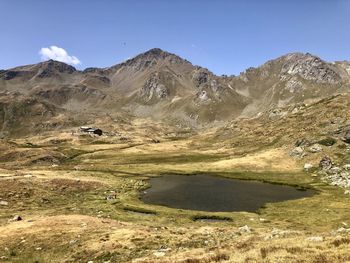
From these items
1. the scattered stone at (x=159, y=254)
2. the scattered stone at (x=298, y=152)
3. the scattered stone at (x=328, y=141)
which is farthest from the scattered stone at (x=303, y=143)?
the scattered stone at (x=159, y=254)

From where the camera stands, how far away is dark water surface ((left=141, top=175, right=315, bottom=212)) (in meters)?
89.4

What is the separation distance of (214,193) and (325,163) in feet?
204

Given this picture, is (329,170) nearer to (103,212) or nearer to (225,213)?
(225,213)

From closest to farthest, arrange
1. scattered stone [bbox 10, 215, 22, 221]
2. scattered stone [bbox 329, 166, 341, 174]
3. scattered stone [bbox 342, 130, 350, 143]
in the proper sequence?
scattered stone [bbox 10, 215, 22, 221] < scattered stone [bbox 329, 166, 341, 174] < scattered stone [bbox 342, 130, 350, 143]

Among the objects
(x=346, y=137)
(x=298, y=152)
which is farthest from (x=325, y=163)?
(x=346, y=137)

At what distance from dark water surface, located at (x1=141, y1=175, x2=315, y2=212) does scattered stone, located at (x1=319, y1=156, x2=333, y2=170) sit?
29.2 meters

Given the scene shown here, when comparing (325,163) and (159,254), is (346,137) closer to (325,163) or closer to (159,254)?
(325,163)

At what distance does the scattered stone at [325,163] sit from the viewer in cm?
14524

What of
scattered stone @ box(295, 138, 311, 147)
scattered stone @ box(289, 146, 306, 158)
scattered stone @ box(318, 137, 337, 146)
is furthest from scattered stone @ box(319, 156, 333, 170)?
scattered stone @ box(295, 138, 311, 147)

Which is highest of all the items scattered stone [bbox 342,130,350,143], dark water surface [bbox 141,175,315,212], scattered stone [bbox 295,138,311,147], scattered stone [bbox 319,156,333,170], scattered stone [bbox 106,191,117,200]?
scattered stone [bbox 342,130,350,143]

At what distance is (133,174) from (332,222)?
285 ft

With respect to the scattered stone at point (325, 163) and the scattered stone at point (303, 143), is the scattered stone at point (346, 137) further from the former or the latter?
the scattered stone at point (325, 163)

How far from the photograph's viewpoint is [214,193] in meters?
106

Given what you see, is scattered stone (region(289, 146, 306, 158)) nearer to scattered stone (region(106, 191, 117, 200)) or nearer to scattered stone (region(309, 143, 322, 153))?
scattered stone (region(309, 143, 322, 153))
